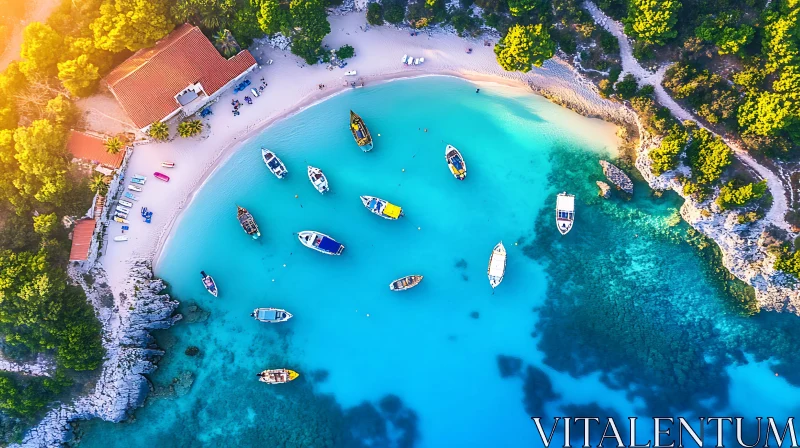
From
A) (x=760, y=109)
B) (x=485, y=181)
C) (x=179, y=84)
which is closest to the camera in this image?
(x=760, y=109)

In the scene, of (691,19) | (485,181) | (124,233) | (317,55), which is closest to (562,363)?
(485,181)

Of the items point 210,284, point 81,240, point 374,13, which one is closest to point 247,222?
point 210,284

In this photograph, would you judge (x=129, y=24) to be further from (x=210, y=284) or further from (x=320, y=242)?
(x=320, y=242)

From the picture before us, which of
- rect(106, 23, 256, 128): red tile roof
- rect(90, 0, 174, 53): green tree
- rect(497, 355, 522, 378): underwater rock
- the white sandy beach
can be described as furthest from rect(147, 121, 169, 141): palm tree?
rect(497, 355, 522, 378): underwater rock

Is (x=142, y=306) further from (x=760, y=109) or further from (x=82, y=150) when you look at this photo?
(x=760, y=109)

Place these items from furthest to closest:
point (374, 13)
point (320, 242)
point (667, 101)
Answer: point (320, 242) → point (374, 13) → point (667, 101)
